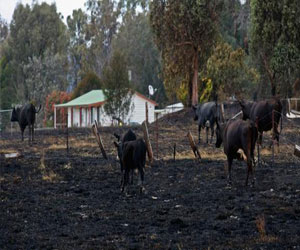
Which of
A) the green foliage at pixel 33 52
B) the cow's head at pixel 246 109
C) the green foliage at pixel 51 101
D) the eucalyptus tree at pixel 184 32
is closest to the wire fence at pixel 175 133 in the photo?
the cow's head at pixel 246 109

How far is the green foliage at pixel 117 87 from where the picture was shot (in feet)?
147

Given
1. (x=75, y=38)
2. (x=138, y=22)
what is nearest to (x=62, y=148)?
(x=138, y=22)

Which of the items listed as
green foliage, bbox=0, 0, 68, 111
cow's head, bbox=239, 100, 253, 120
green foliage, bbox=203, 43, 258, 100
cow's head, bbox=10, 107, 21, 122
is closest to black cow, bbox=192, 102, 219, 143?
cow's head, bbox=239, 100, 253, 120

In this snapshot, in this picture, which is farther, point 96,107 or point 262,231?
point 96,107

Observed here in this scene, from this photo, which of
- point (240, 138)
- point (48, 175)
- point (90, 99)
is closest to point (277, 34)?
point (90, 99)

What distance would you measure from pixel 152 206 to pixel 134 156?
5.16 ft

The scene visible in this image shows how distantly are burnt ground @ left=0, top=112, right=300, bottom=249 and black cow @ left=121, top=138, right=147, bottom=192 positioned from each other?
0.49 metres

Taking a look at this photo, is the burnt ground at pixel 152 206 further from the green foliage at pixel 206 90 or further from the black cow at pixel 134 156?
the green foliage at pixel 206 90

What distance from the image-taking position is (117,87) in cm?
4559

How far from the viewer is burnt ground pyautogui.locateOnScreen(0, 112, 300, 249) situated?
359 inches

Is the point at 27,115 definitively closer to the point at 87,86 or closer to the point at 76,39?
the point at 87,86

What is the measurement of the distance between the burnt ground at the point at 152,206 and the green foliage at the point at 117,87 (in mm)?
24136

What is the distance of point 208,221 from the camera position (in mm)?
10383

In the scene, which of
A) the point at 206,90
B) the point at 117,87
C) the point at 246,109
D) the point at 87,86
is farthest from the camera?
the point at 87,86
